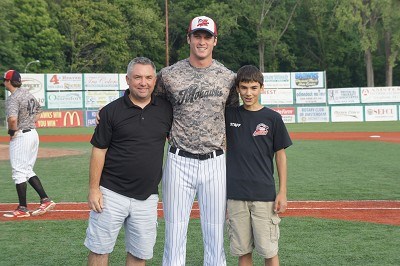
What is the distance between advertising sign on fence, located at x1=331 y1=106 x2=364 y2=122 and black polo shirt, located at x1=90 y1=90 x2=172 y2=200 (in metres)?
38.7

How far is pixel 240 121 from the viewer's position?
5242 mm

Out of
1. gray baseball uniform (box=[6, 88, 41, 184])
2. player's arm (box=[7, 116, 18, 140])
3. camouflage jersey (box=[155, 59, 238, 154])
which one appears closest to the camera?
camouflage jersey (box=[155, 59, 238, 154])

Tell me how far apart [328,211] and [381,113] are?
34.7 meters

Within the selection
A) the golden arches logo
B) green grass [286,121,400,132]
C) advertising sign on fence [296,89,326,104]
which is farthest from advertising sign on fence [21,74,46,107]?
advertising sign on fence [296,89,326,104]

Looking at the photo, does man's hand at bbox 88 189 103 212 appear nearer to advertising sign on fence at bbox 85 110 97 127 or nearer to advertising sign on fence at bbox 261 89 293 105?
advertising sign on fence at bbox 85 110 97 127

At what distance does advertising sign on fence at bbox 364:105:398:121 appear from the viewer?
4241 centimetres

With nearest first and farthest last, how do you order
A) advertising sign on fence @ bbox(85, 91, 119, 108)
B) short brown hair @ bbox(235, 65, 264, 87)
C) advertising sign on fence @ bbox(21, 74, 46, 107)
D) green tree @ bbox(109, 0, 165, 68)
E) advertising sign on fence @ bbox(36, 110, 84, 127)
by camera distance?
short brown hair @ bbox(235, 65, 264, 87)
advertising sign on fence @ bbox(36, 110, 84, 127)
advertising sign on fence @ bbox(21, 74, 46, 107)
advertising sign on fence @ bbox(85, 91, 119, 108)
green tree @ bbox(109, 0, 165, 68)

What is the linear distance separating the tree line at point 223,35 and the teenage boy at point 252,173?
47987mm

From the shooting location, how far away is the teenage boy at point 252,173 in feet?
17.1

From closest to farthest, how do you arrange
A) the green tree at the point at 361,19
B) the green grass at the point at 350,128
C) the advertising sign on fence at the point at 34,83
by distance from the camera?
the green grass at the point at 350,128 < the advertising sign on fence at the point at 34,83 < the green tree at the point at 361,19

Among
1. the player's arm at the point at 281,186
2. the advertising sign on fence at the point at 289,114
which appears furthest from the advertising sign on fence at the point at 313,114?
Answer: the player's arm at the point at 281,186

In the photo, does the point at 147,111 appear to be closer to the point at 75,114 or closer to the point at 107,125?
the point at 107,125

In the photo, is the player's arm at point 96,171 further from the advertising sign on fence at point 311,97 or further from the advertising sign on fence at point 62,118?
the advertising sign on fence at point 311,97

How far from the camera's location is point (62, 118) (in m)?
40.1
